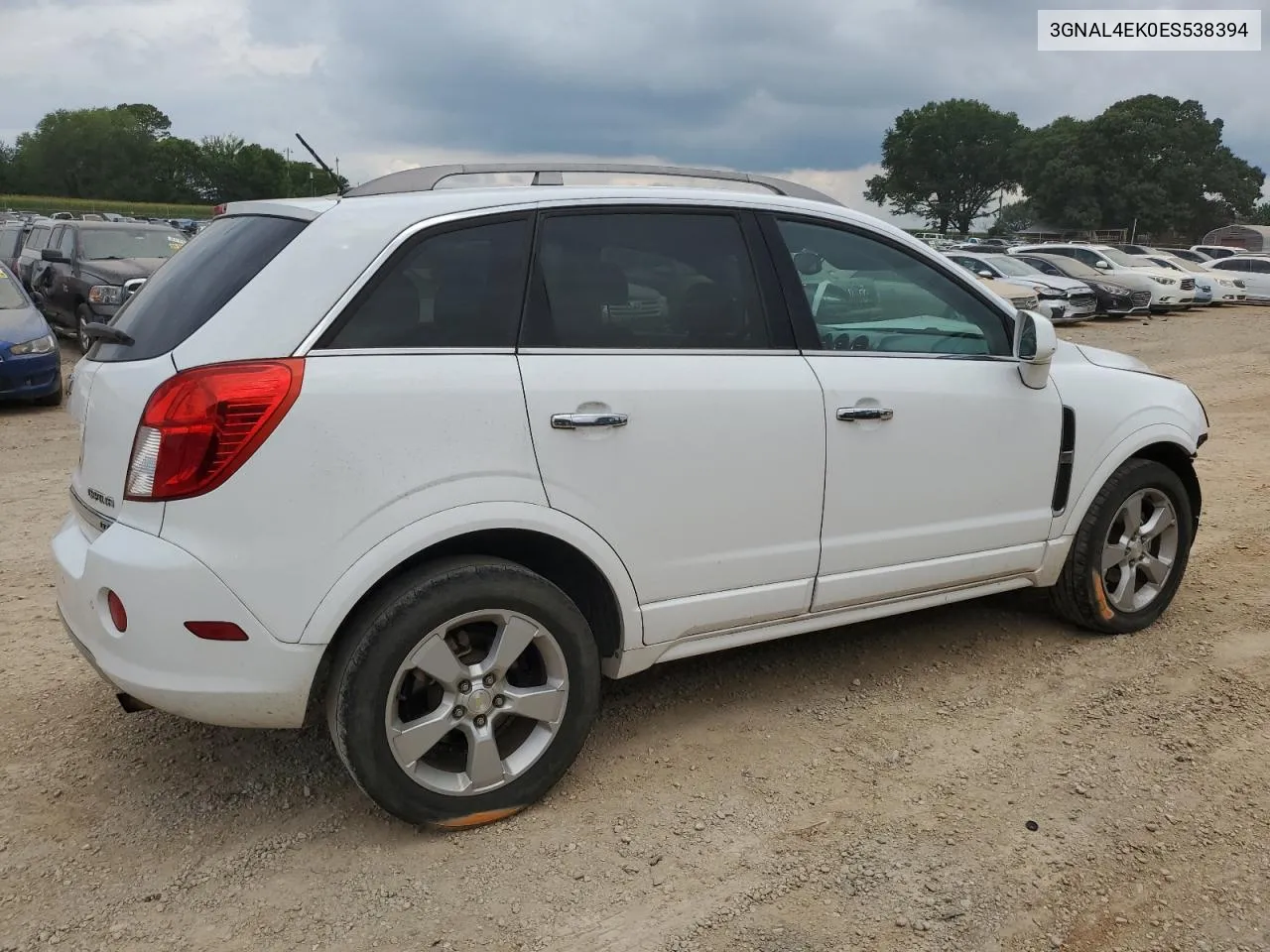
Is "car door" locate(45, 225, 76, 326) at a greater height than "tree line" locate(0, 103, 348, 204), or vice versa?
"tree line" locate(0, 103, 348, 204)

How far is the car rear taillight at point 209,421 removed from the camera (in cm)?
253

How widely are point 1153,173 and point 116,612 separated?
7750 centimetres

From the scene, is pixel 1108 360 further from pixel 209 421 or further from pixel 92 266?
pixel 92 266

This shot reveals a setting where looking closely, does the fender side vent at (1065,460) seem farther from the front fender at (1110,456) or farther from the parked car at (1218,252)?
the parked car at (1218,252)

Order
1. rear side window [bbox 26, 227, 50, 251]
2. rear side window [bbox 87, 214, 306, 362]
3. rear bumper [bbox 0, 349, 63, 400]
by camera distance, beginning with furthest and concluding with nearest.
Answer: rear side window [bbox 26, 227, 50, 251], rear bumper [bbox 0, 349, 63, 400], rear side window [bbox 87, 214, 306, 362]

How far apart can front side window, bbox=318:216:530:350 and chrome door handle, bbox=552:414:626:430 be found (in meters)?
0.26

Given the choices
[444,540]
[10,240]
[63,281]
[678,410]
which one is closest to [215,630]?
[444,540]

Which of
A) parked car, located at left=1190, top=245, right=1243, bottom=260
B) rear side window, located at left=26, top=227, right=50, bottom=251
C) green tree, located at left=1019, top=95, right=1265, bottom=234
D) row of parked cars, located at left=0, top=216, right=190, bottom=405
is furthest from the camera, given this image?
green tree, located at left=1019, top=95, right=1265, bottom=234

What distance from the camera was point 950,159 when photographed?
102 metres

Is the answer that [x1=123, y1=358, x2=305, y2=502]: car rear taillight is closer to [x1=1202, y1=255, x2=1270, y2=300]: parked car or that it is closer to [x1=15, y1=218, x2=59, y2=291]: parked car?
[x1=15, y1=218, x2=59, y2=291]: parked car

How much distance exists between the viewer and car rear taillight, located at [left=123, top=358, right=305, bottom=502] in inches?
99.5

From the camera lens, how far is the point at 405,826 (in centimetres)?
298

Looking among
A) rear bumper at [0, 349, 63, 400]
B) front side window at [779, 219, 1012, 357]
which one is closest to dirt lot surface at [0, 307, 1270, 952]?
front side window at [779, 219, 1012, 357]

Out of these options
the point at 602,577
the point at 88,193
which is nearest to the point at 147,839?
the point at 602,577
